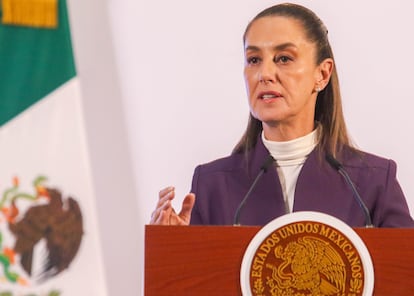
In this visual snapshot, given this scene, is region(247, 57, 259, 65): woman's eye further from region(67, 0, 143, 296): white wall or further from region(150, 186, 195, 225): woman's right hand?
region(150, 186, 195, 225): woman's right hand

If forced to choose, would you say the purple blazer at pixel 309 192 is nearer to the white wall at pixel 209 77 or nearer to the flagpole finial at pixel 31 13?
the white wall at pixel 209 77

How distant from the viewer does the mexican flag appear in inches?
119

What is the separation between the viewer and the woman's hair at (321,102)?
12.6 feet

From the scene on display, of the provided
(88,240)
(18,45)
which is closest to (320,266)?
(88,240)

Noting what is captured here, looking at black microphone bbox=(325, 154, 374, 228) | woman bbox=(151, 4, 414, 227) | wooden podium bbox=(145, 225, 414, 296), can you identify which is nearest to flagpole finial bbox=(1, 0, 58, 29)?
wooden podium bbox=(145, 225, 414, 296)

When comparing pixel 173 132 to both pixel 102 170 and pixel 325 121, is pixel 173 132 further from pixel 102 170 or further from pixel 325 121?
pixel 325 121

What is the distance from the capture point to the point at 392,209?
3.61m

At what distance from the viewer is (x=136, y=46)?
12.9 feet

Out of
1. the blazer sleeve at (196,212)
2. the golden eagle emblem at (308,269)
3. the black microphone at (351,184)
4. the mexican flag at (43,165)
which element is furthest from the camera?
the blazer sleeve at (196,212)

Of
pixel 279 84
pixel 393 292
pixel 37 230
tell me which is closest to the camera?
pixel 393 292

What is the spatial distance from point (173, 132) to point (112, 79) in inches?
15.3

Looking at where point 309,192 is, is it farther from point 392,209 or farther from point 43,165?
point 43,165

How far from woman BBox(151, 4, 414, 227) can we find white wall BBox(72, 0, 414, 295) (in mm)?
93

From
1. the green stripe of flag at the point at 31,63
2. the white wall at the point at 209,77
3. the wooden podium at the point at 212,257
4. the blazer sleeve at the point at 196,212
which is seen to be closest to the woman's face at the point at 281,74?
the white wall at the point at 209,77
